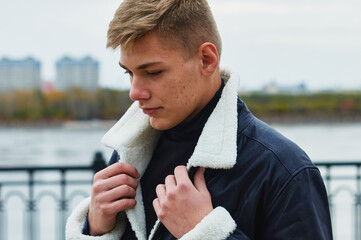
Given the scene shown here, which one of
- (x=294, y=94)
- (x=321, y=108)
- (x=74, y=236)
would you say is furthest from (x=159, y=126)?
(x=294, y=94)

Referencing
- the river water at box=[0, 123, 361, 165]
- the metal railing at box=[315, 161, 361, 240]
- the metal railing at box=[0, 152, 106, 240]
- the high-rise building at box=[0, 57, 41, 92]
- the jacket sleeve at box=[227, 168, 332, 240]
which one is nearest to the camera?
the jacket sleeve at box=[227, 168, 332, 240]

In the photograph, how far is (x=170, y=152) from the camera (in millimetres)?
1318

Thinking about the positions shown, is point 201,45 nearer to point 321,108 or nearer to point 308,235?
point 308,235

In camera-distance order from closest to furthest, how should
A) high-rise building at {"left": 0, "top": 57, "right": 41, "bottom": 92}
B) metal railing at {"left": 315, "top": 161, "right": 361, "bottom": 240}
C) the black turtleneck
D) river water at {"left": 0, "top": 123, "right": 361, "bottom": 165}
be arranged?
the black turtleneck < metal railing at {"left": 315, "top": 161, "right": 361, "bottom": 240} < river water at {"left": 0, "top": 123, "right": 361, "bottom": 165} < high-rise building at {"left": 0, "top": 57, "right": 41, "bottom": 92}

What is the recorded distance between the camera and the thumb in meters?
1.13

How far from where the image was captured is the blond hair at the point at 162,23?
42.8 inches

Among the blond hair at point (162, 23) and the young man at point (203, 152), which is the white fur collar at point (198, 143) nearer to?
the young man at point (203, 152)

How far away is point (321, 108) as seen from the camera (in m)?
20.0

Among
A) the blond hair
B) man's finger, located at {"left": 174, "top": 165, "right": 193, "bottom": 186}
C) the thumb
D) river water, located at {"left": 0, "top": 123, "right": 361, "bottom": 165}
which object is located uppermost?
the blond hair

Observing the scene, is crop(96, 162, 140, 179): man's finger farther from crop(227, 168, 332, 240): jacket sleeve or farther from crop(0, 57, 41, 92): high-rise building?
crop(0, 57, 41, 92): high-rise building

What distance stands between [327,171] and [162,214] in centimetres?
366

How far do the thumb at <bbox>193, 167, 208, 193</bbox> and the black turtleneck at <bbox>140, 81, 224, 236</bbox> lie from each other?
101 millimetres

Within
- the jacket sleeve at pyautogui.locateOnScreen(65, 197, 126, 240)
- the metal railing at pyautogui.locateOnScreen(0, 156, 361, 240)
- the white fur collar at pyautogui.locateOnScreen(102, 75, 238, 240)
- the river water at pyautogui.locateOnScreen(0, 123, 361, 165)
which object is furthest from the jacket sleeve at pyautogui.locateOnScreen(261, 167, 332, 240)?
the metal railing at pyautogui.locateOnScreen(0, 156, 361, 240)

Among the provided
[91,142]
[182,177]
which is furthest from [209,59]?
[91,142]
